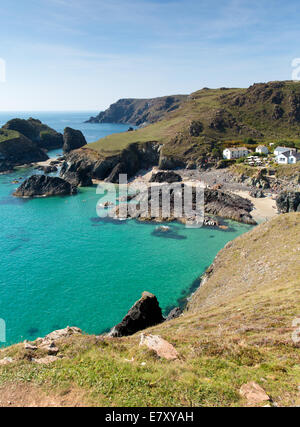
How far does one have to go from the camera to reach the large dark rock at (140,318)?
80.0 ft

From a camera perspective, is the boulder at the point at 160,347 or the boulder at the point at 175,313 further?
the boulder at the point at 175,313

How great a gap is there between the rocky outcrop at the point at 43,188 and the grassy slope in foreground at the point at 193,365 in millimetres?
74041

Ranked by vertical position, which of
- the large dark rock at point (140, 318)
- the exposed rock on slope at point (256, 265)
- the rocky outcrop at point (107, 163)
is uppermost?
the rocky outcrop at point (107, 163)

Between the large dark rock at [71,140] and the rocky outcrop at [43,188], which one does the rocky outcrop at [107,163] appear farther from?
the large dark rock at [71,140]

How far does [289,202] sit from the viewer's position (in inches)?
2307

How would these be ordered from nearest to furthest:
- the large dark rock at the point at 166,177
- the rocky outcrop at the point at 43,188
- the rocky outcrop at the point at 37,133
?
the rocky outcrop at the point at 43,188
the large dark rock at the point at 166,177
the rocky outcrop at the point at 37,133

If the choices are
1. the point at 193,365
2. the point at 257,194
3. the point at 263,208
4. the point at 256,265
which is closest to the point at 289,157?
the point at 257,194

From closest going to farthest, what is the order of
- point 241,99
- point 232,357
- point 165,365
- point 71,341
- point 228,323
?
point 165,365 → point 232,357 → point 71,341 → point 228,323 → point 241,99

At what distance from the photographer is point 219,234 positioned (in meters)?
53.4

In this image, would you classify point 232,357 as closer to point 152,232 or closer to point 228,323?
point 228,323

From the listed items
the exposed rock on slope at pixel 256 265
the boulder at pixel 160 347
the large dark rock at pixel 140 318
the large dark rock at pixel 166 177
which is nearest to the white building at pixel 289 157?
the large dark rock at pixel 166 177

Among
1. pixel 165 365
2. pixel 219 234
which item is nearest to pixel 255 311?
pixel 165 365

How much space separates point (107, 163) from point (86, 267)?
69.0m

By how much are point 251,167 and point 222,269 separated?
2535 inches
